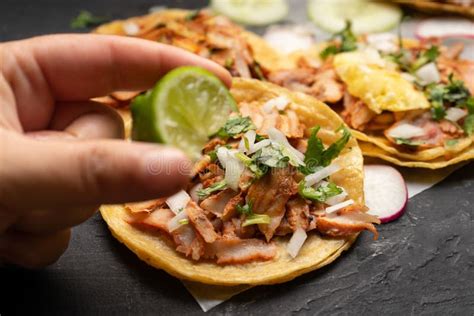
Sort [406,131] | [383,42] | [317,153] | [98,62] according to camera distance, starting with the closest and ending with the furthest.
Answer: [98,62]
[317,153]
[406,131]
[383,42]

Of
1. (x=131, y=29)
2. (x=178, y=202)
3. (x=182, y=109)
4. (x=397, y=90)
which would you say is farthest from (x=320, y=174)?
(x=131, y=29)

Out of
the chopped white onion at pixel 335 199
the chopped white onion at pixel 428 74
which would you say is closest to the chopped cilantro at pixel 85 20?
the chopped white onion at pixel 428 74

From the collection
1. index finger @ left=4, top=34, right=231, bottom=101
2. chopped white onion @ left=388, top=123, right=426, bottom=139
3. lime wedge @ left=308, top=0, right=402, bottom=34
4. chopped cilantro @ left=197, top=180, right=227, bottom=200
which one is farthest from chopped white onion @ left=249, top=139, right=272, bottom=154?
lime wedge @ left=308, top=0, right=402, bottom=34

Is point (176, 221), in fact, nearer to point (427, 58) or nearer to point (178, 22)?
point (178, 22)

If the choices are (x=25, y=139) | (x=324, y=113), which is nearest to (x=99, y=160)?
(x=25, y=139)

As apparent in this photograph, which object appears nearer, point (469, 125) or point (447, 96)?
point (469, 125)

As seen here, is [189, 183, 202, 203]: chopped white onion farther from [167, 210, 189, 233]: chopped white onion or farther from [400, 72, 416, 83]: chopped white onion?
[400, 72, 416, 83]: chopped white onion
